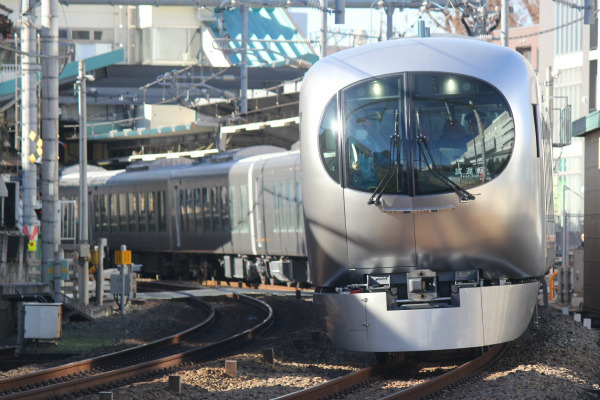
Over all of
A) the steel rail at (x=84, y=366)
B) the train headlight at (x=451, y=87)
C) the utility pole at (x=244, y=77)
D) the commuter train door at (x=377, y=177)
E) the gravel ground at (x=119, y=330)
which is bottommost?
the gravel ground at (x=119, y=330)

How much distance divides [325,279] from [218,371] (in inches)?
60.5

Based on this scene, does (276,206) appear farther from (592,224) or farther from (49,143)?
(592,224)

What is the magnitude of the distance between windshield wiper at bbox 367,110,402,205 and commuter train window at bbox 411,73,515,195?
170mm

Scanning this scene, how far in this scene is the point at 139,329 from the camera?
58.5 feet

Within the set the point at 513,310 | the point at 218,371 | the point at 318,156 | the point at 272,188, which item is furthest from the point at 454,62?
the point at 272,188

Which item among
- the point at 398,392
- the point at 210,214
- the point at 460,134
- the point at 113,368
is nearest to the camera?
the point at 398,392

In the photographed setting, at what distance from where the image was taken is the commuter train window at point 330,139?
454 inches

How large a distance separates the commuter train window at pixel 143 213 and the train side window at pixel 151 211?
23 centimetres

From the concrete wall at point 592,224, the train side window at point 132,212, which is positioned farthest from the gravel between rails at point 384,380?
the train side window at point 132,212

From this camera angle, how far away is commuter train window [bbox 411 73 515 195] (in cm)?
1116

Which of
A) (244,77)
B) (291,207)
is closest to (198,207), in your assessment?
(291,207)

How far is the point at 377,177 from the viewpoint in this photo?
11.3 meters

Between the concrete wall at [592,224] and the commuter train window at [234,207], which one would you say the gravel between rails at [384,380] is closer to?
the concrete wall at [592,224]

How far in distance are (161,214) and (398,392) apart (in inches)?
861
